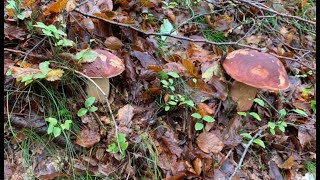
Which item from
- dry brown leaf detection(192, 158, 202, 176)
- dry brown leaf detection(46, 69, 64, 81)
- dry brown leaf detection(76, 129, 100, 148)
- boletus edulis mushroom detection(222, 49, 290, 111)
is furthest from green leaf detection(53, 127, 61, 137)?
boletus edulis mushroom detection(222, 49, 290, 111)

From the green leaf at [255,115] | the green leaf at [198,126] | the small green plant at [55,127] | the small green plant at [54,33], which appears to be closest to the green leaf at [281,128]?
the green leaf at [255,115]

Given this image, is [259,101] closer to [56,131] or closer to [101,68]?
[101,68]

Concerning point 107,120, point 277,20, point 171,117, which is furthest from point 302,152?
point 277,20

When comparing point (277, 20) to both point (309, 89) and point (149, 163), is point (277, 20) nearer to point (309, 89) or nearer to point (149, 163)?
point (309, 89)

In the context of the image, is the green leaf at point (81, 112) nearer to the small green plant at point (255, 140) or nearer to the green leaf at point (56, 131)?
the green leaf at point (56, 131)

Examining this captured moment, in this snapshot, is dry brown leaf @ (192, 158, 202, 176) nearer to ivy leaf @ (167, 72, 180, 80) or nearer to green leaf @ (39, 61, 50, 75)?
ivy leaf @ (167, 72, 180, 80)

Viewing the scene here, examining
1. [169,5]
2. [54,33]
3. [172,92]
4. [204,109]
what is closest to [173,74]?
[172,92]
